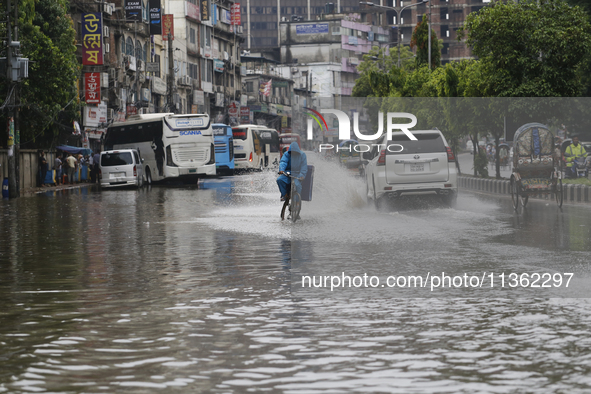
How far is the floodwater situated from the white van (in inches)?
975

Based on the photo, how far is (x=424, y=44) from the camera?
212 ft

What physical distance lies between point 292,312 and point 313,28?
435ft

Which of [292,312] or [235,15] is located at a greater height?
[235,15]

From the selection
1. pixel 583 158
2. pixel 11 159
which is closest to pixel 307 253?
pixel 583 158

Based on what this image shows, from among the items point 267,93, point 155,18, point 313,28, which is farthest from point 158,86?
point 313,28

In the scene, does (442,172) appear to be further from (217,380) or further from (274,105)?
(274,105)

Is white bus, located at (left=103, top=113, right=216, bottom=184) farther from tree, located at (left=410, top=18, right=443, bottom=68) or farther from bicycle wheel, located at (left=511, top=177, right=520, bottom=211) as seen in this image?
bicycle wheel, located at (left=511, top=177, right=520, bottom=211)

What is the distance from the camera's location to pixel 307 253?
13.0m

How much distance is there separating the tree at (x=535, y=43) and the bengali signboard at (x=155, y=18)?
3788 centimetres

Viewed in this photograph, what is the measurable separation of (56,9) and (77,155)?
27.6 feet

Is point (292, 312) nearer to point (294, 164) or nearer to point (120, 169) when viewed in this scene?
point (294, 164)

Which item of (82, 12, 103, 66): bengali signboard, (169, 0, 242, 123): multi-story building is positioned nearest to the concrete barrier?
(82, 12, 103, 66): bengali signboard

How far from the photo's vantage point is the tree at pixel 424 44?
208ft

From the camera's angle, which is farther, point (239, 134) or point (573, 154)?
point (239, 134)
